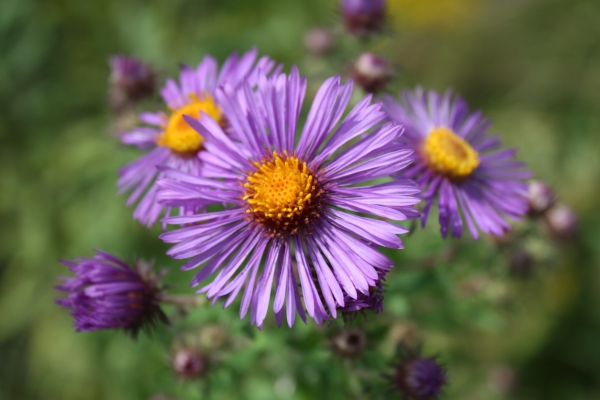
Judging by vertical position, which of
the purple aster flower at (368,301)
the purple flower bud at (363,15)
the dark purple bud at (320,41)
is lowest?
the purple aster flower at (368,301)

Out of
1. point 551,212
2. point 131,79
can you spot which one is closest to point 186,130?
point 131,79

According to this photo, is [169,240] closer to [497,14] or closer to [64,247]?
[64,247]

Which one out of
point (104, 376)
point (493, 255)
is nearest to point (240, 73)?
point (493, 255)

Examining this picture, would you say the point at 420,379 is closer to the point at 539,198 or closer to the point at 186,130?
the point at 539,198

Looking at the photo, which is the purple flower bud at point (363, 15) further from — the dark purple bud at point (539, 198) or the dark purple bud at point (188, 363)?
the dark purple bud at point (188, 363)

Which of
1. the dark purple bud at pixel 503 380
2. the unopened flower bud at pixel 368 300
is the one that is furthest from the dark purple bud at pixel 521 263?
the unopened flower bud at pixel 368 300

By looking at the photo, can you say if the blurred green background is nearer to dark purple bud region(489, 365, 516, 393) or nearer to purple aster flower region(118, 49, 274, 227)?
dark purple bud region(489, 365, 516, 393)

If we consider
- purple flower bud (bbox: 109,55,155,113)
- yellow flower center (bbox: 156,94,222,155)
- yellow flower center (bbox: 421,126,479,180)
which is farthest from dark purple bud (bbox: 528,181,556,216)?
purple flower bud (bbox: 109,55,155,113)
